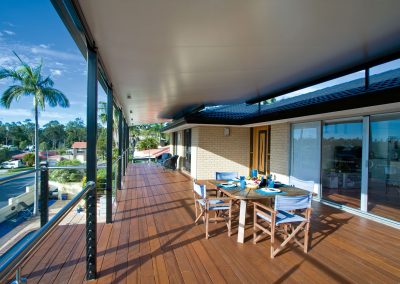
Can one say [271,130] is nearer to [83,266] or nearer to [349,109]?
[349,109]

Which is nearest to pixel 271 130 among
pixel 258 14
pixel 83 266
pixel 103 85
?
pixel 103 85

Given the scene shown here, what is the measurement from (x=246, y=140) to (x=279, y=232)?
5.67 meters

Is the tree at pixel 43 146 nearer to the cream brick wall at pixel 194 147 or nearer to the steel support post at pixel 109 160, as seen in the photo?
the steel support post at pixel 109 160

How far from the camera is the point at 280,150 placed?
23.6 ft

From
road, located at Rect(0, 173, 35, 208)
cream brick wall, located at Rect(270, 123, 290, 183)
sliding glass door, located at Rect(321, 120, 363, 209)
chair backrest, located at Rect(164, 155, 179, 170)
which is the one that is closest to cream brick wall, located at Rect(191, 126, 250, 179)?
cream brick wall, located at Rect(270, 123, 290, 183)

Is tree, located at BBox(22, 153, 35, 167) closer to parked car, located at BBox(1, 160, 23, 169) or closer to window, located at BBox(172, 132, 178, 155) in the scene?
parked car, located at BBox(1, 160, 23, 169)

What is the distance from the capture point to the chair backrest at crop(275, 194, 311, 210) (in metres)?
3.00

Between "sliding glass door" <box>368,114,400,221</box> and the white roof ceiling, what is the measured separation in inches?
54.9

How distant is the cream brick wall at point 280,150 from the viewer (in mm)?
6863

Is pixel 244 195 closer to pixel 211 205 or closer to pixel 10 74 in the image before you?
pixel 211 205

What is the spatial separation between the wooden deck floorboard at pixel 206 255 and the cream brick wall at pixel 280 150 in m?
2.68

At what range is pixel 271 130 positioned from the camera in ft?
25.2

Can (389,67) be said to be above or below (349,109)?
above

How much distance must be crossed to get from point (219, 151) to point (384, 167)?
529cm
